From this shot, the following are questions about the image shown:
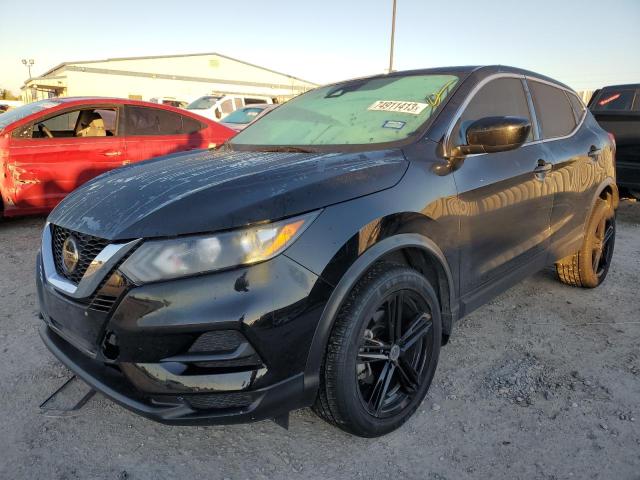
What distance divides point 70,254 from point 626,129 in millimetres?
6835

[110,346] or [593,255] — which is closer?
[110,346]

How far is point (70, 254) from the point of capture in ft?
6.06

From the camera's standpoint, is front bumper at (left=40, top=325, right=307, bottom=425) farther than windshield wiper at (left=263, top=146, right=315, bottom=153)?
No

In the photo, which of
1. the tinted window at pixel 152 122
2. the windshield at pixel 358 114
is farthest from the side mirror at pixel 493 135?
the tinted window at pixel 152 122

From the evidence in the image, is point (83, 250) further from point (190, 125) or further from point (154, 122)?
point (190, 125)

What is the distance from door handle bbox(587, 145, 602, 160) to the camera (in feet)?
11.4

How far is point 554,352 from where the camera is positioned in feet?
9.50

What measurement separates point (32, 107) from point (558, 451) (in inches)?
241

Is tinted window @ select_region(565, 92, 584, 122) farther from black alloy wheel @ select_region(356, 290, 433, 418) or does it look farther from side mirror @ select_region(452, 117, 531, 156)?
black alloy wheel @ select_region(356, 290, 433, 418)

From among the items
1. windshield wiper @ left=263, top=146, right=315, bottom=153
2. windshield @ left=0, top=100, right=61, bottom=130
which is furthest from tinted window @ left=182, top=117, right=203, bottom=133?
windshield wiper @ left=263, top=146, right=315, bottom=153

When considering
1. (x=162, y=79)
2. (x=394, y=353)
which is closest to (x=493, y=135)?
(x=394, y=353)

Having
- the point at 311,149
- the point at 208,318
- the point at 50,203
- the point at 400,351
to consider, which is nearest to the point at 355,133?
the point at 311,149

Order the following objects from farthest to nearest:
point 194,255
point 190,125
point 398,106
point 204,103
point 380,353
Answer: point 204,103
point 190,125
point 398,106
point 380,353
point 194,255

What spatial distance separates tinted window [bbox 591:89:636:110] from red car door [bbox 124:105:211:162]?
18.4ft
